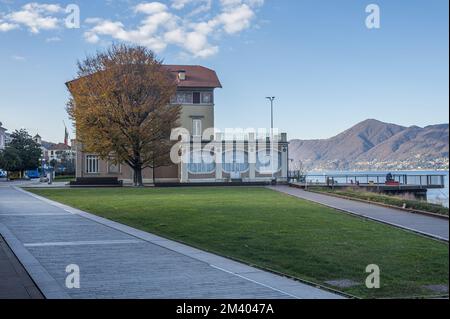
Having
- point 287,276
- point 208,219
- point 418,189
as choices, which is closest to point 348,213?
point 208,219

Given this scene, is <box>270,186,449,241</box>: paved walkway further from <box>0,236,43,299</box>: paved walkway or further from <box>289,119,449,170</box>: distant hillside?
<box>0,236,43,299</box>: paved walkway

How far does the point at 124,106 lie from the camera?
47562mm

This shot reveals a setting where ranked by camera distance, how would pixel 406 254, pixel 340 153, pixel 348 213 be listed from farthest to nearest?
pixel 348 213 < pixel 406 254 < pixel 340 153

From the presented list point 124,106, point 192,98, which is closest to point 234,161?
point 192,98

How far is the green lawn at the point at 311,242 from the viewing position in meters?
9.21

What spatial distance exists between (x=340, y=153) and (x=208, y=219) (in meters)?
10.9

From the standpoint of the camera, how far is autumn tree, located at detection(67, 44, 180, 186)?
4700cm

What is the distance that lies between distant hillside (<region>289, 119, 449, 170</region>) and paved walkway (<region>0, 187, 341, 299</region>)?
2126 mm

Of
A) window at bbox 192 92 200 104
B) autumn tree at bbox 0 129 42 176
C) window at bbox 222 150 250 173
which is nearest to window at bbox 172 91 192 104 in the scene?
window at bbox 192 92 200 104

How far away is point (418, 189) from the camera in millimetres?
42312

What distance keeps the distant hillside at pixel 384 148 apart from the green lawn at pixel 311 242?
2033mm

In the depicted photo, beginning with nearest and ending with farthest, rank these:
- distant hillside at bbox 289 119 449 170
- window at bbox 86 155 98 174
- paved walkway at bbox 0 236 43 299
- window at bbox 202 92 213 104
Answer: distant hillside at bbox 289 119 449 170 < paved walkway at bbox 0 236 43 299 < window at bbox 86 155 98 174 < window at bbox 202 92 213 104
